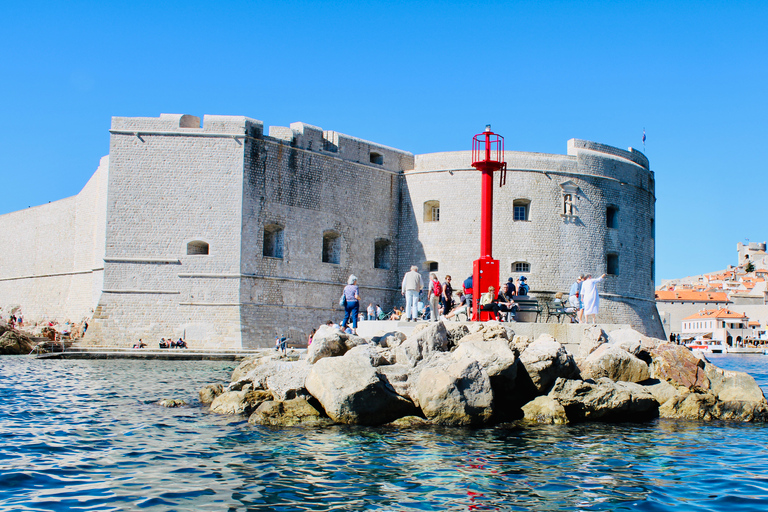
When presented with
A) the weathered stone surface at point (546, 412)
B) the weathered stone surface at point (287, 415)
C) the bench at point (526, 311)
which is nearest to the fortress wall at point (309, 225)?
the bench at point (526, 311)

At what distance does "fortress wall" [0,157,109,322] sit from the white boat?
4018 cm

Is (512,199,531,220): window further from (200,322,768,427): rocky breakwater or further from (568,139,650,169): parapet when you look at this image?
(200,322,768,427): rocky breakwater

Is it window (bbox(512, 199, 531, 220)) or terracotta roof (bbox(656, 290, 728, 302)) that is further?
terracotta roof (bbox(656, 290, 728, 302))

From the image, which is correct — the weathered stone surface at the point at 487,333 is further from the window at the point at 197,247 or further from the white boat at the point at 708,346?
the white boat at the point at 708,346

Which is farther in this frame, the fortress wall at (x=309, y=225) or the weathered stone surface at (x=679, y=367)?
the fortress wall at (x=309, y=225)

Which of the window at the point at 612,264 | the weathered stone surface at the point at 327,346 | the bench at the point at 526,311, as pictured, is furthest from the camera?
the window at the point at 612,264

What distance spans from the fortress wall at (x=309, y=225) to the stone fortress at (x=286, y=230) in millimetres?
46

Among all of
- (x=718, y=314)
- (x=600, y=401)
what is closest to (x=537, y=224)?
(x=600, y=401)

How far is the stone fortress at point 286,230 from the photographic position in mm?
19609

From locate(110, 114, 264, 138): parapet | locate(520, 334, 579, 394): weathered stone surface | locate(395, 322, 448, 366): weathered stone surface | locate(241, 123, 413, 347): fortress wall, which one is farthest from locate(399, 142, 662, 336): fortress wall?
locate(520, 334, 579, 394): weathered stone surface

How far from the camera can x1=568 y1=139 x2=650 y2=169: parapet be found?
79.2ft

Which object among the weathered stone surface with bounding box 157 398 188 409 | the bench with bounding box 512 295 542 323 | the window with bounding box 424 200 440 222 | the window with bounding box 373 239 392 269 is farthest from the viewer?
the window with bounding box 373 239 392 269

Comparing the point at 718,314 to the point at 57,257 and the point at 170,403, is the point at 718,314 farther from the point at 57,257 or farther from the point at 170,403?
the point at 170,403

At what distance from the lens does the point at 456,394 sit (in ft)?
27.1
